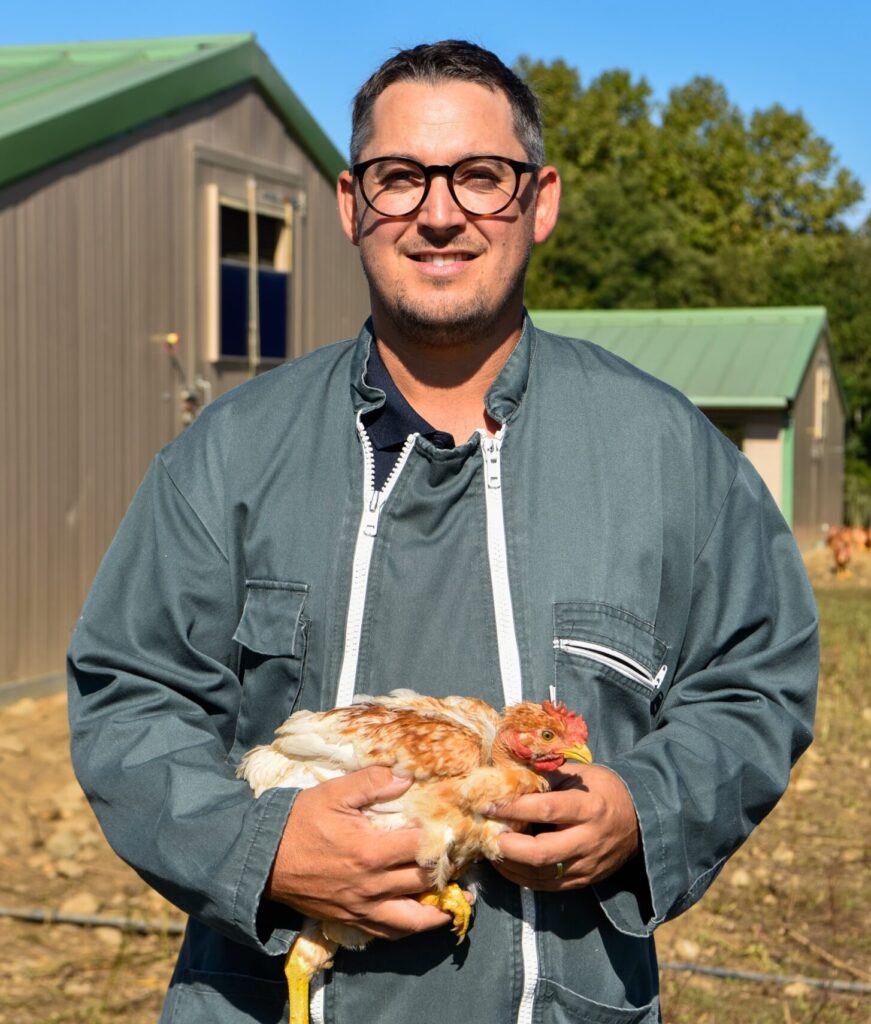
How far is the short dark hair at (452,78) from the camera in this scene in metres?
2.41

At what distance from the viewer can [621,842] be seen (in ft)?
7.05

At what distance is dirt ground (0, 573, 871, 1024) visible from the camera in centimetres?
541

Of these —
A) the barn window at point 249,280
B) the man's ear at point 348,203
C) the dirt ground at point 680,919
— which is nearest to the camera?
the man's ear at point 348,203

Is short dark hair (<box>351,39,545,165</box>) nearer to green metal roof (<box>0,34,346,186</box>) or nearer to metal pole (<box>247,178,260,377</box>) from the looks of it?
green metal roof (<box>0,34,346,186</box>)

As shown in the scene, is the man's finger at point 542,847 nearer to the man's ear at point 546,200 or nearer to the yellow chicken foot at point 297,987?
the yellow chicken foot at point 297,987

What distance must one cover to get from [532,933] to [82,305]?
8.55 metres

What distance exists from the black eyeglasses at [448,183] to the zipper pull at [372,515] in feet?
1.72

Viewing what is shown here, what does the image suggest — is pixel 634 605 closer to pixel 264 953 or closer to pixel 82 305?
pixel 264 953

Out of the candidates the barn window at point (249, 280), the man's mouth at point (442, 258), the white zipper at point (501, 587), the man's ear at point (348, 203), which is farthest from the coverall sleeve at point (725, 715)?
the barn window at point (249, 280)

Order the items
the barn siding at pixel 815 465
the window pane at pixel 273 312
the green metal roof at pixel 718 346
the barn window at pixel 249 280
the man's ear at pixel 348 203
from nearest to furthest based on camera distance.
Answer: the man's ear at pixel 348 203
the barn window at pixel 249 280
the window pane at pixel 273 312
the green metal roof at pixel 718 346
the barn siding at pixel 815 465

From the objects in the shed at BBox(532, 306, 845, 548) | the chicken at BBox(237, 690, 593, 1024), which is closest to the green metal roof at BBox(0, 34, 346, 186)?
the chicken at BBox(237, 690, 593, 1024)

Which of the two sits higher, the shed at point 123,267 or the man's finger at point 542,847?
the shed at point 123,267

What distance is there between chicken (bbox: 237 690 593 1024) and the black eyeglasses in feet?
2.95

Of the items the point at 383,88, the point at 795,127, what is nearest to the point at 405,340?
the point at 383,88
